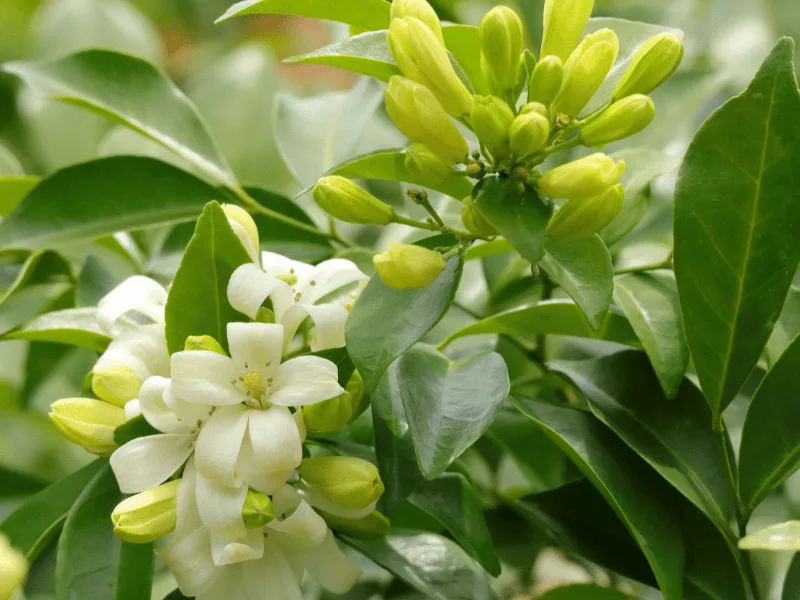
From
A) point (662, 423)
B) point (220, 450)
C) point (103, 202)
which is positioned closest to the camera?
point (220, 450)

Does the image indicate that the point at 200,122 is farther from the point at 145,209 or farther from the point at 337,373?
the point at 337,373

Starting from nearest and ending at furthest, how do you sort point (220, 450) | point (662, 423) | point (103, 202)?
point (220, 450) < point (662, 423) < point (103, 202)

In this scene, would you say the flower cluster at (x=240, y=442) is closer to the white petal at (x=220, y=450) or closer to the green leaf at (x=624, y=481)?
the white petal at (x=220, y=450)

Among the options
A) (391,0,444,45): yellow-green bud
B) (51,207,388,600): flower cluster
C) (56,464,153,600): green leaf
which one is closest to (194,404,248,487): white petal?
(51,207,388,600): flower cluster

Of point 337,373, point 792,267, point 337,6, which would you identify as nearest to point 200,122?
point 337,6

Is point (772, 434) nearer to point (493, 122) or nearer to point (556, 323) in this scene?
point (556, 323)

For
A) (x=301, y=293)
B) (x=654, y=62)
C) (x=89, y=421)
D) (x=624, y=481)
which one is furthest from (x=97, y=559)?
(x=654, y=62)
